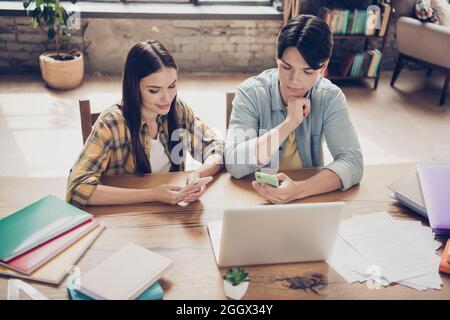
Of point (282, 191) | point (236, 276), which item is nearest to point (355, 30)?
point (282, 191)

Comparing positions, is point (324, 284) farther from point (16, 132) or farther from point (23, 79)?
point (23, 79)

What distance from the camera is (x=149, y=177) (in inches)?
61.9

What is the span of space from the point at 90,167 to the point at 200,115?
2.35 metres

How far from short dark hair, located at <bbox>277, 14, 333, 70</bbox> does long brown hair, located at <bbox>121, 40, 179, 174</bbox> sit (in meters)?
0.39

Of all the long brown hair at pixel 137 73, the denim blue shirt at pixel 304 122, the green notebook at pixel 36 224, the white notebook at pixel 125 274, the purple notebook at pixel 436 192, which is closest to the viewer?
the white notebook at pixel 125 274

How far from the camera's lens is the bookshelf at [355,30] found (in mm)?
4309

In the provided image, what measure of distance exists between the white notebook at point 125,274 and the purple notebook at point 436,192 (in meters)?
0.78

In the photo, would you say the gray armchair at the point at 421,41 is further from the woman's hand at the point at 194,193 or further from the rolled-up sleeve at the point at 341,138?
the woman's hand at the point at 194,193

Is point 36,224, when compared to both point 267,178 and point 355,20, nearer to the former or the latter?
point 267,178

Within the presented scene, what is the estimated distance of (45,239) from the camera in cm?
123

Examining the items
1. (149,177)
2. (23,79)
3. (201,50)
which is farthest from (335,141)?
(23,79)

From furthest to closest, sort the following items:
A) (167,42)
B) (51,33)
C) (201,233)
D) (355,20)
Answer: (167,42) → (355,20) → (51,33) → (201,233)

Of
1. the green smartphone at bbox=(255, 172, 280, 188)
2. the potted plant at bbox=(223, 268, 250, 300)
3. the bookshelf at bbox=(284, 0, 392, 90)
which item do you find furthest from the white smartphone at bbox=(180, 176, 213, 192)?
the bookshelf at bbox=(284, 0, 392, 90)

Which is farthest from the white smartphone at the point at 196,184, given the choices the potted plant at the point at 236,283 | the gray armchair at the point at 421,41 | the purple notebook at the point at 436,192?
the gray armchair at the point at 421,41
